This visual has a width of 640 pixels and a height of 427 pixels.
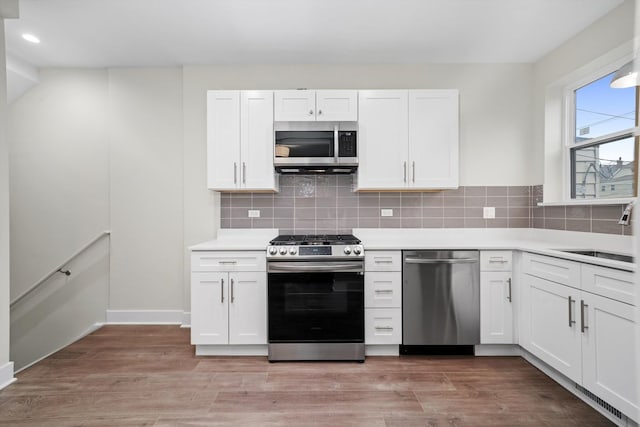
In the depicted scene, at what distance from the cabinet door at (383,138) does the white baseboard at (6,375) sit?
302 cm

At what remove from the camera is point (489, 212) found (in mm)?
3361

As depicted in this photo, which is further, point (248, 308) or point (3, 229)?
point (248, 308)

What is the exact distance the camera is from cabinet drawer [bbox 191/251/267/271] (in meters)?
2.72

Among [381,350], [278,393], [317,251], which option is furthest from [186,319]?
[381,350]

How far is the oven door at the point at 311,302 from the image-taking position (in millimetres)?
2627

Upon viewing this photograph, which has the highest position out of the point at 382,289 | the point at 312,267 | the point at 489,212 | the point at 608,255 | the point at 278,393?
the point at 489,212

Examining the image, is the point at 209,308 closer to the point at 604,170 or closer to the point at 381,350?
the point at 381,350

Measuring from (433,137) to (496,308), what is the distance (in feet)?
5.19

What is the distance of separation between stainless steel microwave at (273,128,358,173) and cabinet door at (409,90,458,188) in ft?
1.89

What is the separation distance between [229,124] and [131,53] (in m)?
1.25

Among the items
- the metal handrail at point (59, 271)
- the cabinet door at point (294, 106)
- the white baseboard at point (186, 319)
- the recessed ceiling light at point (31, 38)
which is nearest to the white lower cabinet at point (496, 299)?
the cabinet door at point (294, 106)

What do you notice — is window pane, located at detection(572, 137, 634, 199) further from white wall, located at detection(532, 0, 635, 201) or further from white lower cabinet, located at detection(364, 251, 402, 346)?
white lower cabinet, located at detection(364, 251, 402, 346)

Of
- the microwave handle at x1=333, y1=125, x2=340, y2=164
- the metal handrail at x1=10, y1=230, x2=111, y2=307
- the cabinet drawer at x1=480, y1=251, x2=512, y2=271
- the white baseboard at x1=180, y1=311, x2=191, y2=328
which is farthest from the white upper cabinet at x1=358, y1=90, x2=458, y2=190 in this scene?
the metal handrail at x1=10, y1=230, x2=111, y2=307

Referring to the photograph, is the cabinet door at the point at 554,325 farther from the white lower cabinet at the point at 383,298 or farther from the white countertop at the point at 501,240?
the white lower cabinet at the point at 383,298
